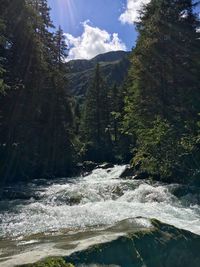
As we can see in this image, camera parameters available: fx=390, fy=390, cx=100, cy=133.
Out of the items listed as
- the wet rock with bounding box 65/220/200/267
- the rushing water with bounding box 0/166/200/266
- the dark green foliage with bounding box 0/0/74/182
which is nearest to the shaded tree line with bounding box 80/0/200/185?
the rushing water with bounding box 0/166/200/266

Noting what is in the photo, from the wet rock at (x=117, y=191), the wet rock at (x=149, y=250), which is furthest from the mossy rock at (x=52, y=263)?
the wet rock at (x=117, y=191)

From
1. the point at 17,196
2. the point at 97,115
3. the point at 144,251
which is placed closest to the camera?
the point at 144,251

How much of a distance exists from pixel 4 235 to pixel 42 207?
4.74 metres

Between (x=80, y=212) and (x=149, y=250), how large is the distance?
7243 mm

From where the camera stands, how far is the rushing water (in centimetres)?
847

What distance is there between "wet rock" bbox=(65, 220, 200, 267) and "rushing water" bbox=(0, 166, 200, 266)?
410mm

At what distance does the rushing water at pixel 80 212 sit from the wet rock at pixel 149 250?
410 mm

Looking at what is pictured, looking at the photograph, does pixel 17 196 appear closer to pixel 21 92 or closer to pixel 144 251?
pixel 21 92

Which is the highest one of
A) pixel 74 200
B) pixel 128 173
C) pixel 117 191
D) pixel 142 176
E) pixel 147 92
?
pixel 147 92

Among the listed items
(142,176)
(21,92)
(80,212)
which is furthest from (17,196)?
(21,92)

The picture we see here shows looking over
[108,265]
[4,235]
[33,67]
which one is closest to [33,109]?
[33,67]

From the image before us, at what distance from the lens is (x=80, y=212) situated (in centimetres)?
1346

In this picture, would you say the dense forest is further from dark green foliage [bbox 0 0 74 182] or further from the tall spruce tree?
the tall spruce tree

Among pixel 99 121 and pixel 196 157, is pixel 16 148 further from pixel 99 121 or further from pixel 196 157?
pixel 99 121
